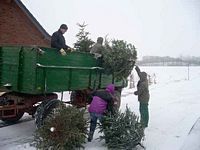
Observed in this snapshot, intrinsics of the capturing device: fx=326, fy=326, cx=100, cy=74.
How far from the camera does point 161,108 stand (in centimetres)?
1287

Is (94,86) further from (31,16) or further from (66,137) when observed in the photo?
(31,16)

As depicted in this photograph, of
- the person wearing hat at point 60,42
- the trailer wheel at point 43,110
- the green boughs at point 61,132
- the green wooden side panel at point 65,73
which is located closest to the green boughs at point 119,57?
the green wooden side panel at point 65,73

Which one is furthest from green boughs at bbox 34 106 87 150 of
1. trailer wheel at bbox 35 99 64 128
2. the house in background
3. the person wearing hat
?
the house in background

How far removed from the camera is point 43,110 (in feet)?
25.2

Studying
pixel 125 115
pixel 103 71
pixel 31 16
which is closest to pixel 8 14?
pixel 31 16

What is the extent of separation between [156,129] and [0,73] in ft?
14.6

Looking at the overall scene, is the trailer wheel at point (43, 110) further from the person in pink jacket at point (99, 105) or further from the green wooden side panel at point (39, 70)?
the person in pink jacket at point (99, 105)

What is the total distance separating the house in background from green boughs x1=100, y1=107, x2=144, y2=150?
357 inches

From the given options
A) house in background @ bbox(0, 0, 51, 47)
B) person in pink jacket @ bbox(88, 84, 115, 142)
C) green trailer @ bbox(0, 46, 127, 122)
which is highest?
house in background @ bbox(0, 0, 51, 47)

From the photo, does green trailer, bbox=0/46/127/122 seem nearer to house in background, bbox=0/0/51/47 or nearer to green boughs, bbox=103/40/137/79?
green boughs, bbox=103/40/137/79

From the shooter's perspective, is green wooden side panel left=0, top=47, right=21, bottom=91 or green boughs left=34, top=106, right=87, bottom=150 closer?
green boughs left=34, top=106, right=87, bottom=150

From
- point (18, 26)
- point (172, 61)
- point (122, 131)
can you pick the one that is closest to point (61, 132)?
point (122, 131)

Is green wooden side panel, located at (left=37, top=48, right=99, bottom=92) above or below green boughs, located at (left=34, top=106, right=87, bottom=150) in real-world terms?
above

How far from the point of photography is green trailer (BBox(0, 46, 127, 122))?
293 inches
